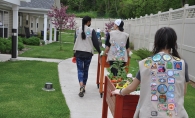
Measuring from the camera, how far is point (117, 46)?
602 centimetres

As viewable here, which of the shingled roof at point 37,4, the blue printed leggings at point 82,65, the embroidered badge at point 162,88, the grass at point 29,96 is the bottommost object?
the grass at point 29,96

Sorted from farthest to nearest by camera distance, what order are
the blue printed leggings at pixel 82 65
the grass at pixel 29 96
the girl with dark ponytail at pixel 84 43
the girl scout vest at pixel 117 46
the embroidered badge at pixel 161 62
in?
the blue printed leggings at pixel 82 65
the girl with dark ponytail at pixel 84 43
the girl scout vest at pixel 117 46
the grass at pixel 29 96
the embroidered badge at pixel 161 62

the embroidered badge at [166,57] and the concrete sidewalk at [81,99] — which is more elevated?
the embroidered badge at [166,57]

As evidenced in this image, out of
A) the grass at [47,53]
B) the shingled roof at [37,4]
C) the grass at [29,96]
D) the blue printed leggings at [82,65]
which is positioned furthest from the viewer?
the shingled roof at [37,4]

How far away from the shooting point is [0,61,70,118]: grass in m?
5.05

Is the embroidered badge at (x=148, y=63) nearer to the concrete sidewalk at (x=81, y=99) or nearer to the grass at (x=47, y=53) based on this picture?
the concrete sidewalk at (x=81, y=99)

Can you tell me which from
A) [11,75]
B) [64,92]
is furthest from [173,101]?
[11,75]

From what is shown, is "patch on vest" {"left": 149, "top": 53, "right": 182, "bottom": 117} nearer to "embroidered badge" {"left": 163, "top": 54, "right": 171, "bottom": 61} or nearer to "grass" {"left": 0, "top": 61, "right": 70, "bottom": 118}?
"embroidered badge" {"left": 163, "top": 54, "right": 171, "bottom": 61}

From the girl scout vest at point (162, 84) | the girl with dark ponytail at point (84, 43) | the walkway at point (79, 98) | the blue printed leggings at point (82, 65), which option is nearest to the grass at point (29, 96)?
the walkway at point (79, 98)

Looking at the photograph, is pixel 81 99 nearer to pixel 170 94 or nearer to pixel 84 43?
pixel 84 43

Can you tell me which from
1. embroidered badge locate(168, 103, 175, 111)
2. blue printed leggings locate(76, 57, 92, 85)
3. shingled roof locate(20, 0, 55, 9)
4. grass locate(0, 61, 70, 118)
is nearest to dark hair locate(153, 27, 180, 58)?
embroidered badge locate(168, 103, 175, 111)

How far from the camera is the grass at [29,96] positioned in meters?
5.05

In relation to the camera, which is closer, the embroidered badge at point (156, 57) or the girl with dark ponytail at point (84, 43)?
the embroidered badge at point (156, 57)

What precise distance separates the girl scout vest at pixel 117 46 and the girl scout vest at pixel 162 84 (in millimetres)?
3409
